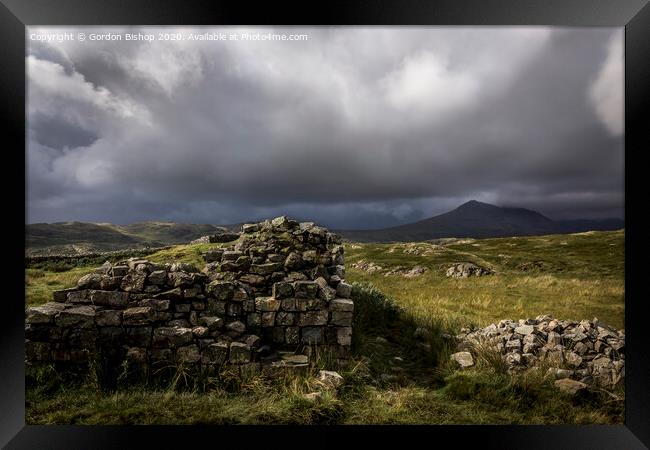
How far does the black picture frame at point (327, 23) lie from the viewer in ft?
14.5

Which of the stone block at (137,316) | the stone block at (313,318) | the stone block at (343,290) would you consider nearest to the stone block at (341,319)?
the stone block at (313,318)

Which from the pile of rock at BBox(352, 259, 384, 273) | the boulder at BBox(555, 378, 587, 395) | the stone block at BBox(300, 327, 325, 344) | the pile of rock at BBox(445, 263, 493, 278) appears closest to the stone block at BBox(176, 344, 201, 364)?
the stone block at BBox(300, 327, 325, 344)

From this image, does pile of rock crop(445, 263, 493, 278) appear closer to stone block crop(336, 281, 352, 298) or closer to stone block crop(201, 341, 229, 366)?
stone block crop(336, 281, 352, 298)

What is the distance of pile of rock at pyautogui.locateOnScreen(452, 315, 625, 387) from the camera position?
17.6ft

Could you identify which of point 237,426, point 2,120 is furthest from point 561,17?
point 2,120

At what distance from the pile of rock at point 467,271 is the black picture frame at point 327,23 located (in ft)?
50.1

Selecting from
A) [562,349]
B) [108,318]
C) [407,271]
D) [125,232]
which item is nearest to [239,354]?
[108,318]

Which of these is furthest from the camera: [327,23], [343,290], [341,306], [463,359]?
[463,359]

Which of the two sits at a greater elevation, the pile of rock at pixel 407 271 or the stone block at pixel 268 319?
the stone block at pixel 268 319

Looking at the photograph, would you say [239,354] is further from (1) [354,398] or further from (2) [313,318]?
(1) [354,398]

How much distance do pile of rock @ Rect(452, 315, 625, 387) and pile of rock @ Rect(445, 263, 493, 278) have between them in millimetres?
13731

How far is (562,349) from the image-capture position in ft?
18.6

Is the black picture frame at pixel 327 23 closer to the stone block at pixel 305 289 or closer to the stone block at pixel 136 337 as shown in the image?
the stone block at pixel 136 337

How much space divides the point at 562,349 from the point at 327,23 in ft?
23.8
